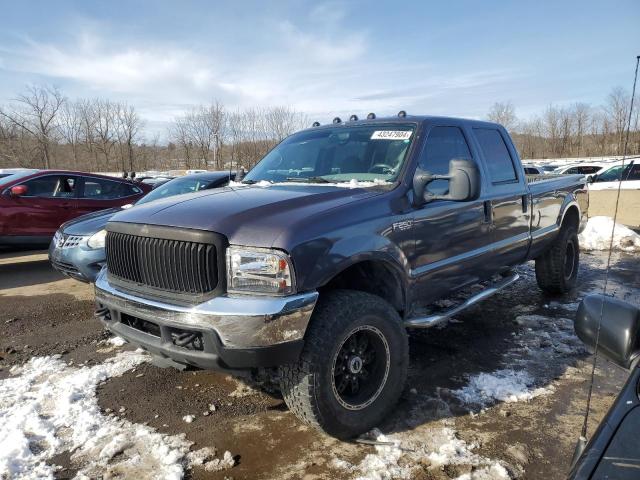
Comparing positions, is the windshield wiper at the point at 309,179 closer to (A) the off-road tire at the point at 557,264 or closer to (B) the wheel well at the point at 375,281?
(B) the wheel well at the point at 375,281

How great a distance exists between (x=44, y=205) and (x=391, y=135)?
6770mm

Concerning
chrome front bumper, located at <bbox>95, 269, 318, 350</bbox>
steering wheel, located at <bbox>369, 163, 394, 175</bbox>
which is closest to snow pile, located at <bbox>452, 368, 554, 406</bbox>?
chrome front bumper, located at <bbox>95, 269, 318, 350</bbox>

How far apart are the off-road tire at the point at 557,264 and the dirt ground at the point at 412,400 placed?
31 centimetres

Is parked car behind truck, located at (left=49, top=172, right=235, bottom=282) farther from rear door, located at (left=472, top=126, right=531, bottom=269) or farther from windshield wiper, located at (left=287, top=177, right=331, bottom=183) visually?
rear door, located at (left=472, top=126, right=531, bottom=269)

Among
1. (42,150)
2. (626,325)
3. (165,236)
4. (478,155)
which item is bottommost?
(626,325)

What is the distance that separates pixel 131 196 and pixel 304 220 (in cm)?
706

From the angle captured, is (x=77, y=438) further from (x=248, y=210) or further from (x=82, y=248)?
(x=82, y=248)

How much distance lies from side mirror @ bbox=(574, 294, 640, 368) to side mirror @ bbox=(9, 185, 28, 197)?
336 inches

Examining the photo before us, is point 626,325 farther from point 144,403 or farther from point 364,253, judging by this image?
point 144,403

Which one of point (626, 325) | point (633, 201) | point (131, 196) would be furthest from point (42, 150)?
point (626, 325)

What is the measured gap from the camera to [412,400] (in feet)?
11.1

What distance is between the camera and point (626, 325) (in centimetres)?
165

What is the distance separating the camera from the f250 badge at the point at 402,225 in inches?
125

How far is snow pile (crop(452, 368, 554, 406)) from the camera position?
340cm
